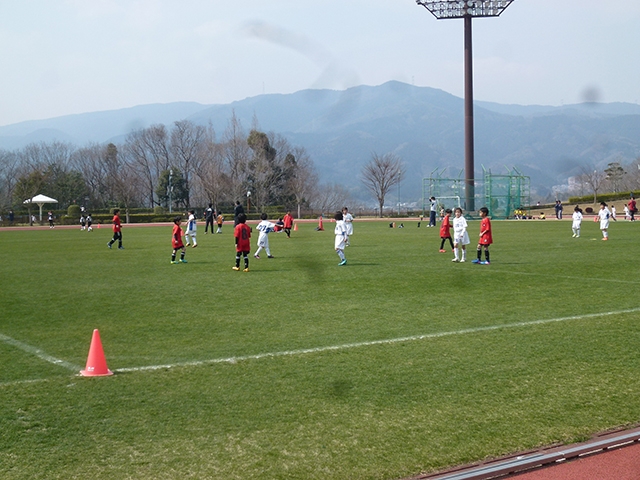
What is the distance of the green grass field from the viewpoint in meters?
5.42

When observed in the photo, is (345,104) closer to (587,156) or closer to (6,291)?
(6,291)

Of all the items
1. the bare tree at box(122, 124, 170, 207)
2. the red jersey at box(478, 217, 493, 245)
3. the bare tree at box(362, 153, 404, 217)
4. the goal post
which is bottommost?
the red jersey at box(478, 217, 493, 245)

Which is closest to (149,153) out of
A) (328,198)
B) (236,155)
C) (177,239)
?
(236,155)

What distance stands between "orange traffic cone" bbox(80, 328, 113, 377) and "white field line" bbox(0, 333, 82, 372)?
34 cm

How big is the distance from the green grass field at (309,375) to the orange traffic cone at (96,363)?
17cm

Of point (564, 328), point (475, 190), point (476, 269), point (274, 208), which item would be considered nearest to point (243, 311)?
point (564, 328)

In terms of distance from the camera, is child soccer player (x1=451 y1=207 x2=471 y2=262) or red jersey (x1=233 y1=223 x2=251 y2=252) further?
child soccer player (x1=451 y1=207 x2=471 y2=262)

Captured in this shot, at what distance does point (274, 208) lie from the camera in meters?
80.7

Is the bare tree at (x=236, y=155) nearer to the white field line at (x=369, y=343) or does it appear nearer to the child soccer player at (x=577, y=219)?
the child soccer player at (x=577, y=219)

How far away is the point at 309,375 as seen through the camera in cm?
762

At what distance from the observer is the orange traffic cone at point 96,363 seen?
7.69 meters

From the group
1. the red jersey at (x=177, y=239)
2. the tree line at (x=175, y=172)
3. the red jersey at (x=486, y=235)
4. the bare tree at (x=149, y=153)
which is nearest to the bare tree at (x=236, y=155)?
the tree line at (x=175, y=172)

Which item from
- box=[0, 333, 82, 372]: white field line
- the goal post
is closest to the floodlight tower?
the goal post

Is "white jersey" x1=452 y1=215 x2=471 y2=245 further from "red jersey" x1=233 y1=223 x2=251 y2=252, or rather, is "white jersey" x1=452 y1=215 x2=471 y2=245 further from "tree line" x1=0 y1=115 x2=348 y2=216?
"tree line" x1=0 y1=115 x2=348 y2=216
